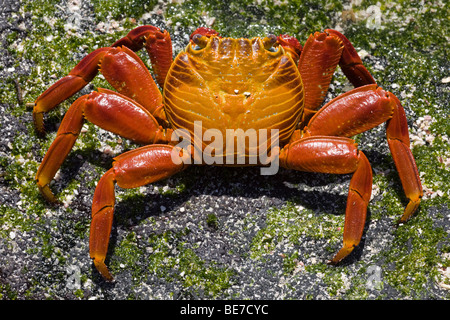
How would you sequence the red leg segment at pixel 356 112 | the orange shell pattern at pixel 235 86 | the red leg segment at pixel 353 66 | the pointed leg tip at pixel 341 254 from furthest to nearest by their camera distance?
the red leg segment at pixel 353 66
the red leg segment at pixel 356 112
the pointed leg tip at pixel 341 254
the orange shell pattern at pixel 235 86

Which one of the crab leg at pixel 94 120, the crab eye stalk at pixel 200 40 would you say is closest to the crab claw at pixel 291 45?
the crab eye stalk at pixel 200 40

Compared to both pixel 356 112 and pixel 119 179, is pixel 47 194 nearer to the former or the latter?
pixel 119 179

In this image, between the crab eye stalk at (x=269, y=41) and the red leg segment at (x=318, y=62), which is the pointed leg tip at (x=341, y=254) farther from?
the crab eye stalk at (x=269, y=41)

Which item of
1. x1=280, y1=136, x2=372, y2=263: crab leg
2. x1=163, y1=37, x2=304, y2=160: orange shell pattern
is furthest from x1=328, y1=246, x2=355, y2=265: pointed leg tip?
x1=163, y1=37, x2=304, y2=160: orange shell pattern

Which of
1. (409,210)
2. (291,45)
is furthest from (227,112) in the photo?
(409,210)

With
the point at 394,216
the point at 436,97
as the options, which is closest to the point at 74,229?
the point at 394,216

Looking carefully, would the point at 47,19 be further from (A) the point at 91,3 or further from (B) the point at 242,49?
(B) the point at 242,49

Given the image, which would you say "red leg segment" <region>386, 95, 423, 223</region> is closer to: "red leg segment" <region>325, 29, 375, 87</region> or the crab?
the crab
